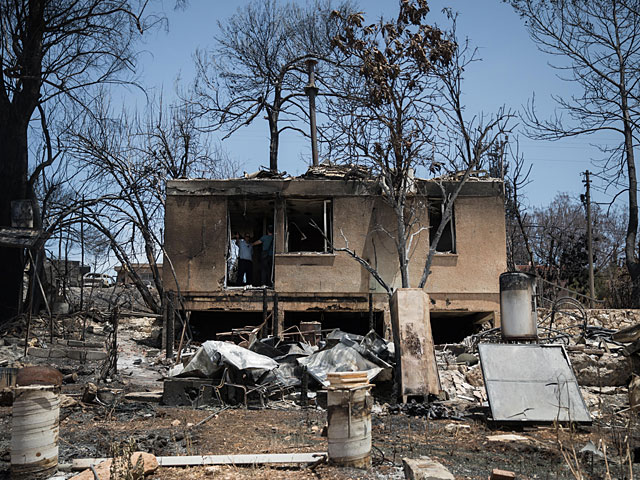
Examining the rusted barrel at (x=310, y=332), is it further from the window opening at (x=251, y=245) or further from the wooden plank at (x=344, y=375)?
the wooden plank at (x=344, y=375)

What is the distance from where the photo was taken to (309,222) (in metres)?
19.5

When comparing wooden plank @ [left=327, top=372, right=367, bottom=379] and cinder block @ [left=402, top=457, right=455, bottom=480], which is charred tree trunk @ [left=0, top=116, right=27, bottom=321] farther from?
cinder block @ [left=402, top=457, right=455, bottom=480]

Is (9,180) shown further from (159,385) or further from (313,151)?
(313,151)

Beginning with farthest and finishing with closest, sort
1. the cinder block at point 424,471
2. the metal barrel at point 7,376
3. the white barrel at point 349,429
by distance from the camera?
the metal barrel at point 7,376, the white barrel at point 349,429, the cinder block at point 424,471

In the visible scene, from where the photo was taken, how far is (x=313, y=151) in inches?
842

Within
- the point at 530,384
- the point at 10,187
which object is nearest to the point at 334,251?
the point at 530,384

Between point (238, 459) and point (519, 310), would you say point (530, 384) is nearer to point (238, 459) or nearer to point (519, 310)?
point (519, 310)

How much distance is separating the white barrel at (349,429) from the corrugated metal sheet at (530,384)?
2805mm

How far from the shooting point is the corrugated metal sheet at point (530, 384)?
748cm

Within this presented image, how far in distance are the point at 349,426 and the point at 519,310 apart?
16.5 feet

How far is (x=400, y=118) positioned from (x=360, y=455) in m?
13.7

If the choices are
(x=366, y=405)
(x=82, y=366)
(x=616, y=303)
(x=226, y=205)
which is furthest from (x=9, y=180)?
(x=616, y=303)

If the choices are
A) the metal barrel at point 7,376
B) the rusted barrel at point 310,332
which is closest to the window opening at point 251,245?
the rusted barrel at point 310,332

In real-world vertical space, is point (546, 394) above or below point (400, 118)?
below
